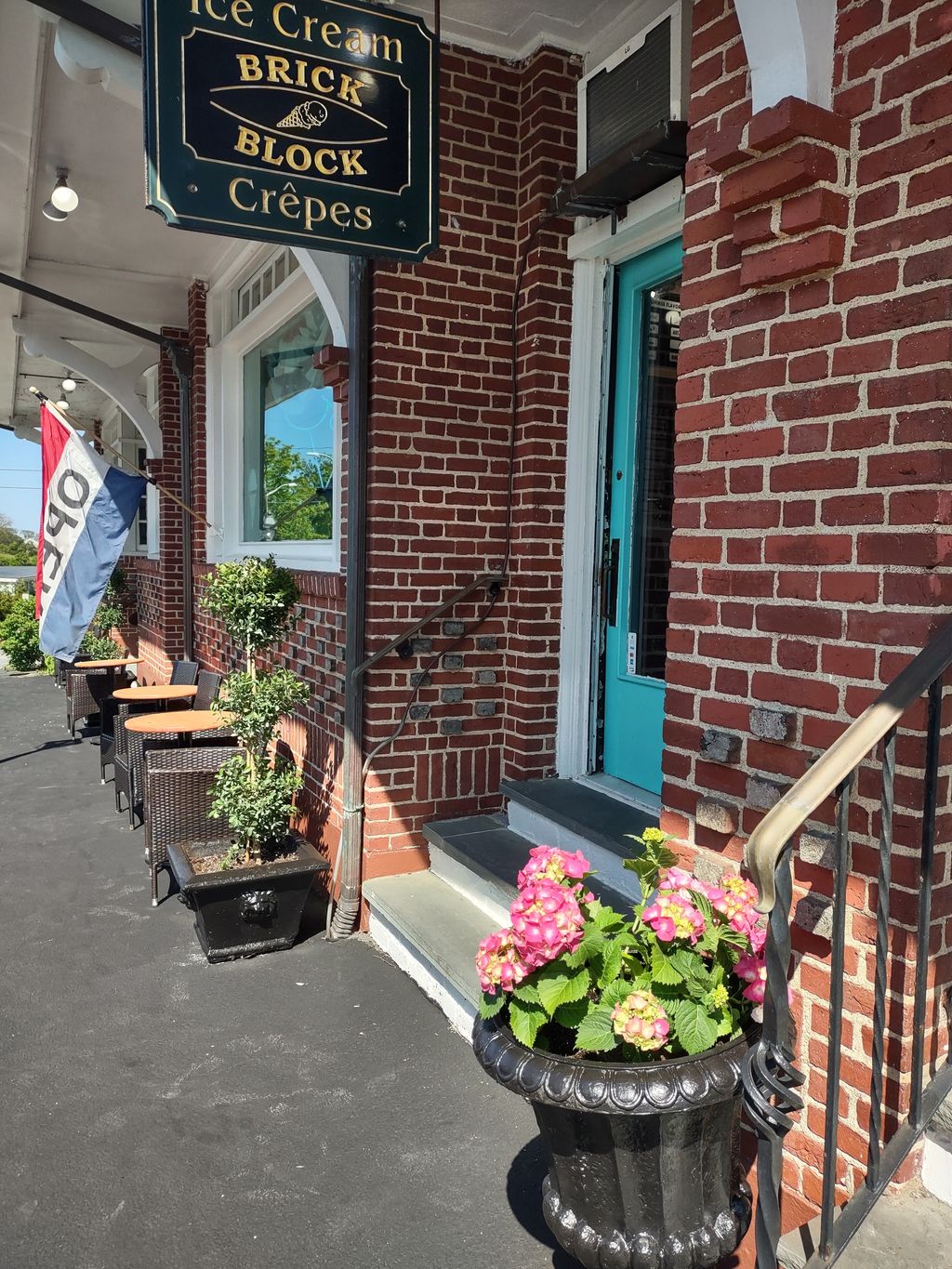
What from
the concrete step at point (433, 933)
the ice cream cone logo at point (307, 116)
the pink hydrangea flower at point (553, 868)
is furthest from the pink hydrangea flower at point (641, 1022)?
the ice cream cone logo at point (307, 116)

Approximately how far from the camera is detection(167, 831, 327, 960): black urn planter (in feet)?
12.7

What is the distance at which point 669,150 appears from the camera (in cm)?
323

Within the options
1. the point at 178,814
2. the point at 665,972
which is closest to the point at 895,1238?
the point at 665,972

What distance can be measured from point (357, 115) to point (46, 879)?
3.97m

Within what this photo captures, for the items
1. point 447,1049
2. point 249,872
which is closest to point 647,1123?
point 447,1049

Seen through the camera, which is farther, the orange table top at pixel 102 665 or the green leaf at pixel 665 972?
the orange table top at pixel 102 665

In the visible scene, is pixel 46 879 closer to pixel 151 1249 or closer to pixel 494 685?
pixel 494 685

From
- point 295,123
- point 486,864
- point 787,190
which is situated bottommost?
point 486,864

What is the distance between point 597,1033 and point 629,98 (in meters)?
3.49

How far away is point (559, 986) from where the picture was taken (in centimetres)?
176

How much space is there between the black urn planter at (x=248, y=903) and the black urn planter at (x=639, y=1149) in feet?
7.47

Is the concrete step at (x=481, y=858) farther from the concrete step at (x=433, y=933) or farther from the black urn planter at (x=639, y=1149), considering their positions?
the black urn planter at (x=639, y=1149)

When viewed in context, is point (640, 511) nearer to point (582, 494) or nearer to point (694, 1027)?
point (582, 494)

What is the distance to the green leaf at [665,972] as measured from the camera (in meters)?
1.75
